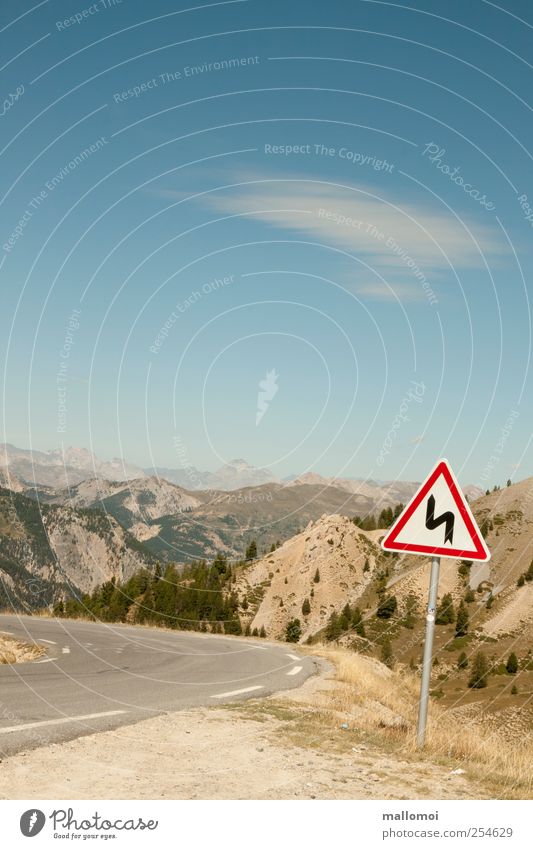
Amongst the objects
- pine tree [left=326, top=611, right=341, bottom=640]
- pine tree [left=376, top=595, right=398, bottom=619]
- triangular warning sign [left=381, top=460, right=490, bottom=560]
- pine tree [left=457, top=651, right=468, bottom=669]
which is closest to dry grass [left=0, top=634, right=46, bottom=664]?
triangular warning sign [left=381, top=460, right=490, bottom=560]

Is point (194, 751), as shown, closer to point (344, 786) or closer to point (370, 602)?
point (344, 786)

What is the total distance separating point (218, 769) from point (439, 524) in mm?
4224

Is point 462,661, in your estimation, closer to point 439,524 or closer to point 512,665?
point 512,665

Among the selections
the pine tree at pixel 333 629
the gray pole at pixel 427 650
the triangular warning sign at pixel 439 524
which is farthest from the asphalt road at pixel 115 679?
the pine tree at pixel 333 629

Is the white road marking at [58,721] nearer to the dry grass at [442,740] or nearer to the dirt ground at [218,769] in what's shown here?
the dirt ground at [218,769]

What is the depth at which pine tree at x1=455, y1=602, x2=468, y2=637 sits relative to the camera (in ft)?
571

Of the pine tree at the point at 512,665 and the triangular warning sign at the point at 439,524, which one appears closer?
the triangular warning sign at the point at 439,524

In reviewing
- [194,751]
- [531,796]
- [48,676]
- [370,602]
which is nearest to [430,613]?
[531,796]

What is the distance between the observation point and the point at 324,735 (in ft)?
36.3

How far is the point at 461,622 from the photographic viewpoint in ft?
574

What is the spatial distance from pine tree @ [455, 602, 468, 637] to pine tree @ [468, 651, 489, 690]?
620 inches

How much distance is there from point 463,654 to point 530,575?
109 feet

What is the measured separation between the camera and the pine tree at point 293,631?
528 feet

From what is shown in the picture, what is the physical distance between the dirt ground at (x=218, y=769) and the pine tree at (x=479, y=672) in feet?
457
